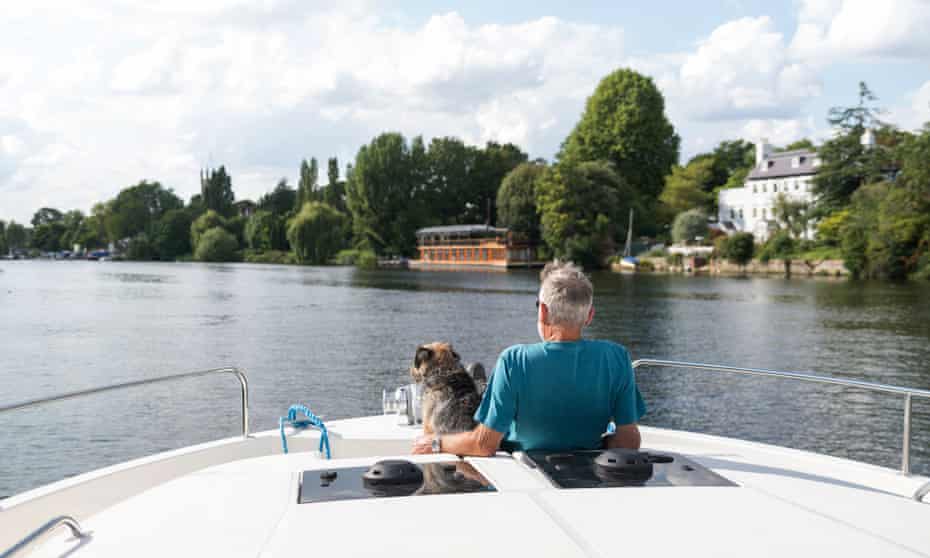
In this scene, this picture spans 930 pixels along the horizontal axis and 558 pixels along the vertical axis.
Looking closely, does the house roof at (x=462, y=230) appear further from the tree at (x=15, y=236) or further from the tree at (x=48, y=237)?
the tree at (x=15, y=236)

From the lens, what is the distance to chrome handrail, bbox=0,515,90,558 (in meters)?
1.81

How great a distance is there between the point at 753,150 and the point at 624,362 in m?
91.9

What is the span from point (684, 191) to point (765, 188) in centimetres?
764

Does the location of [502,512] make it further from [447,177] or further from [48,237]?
[48,237]

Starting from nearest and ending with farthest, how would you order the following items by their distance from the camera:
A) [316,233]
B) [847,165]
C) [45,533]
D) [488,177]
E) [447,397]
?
[45,533] < [447,397] < [847,165] < [316,233] < [488,177]

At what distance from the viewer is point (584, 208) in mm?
68688

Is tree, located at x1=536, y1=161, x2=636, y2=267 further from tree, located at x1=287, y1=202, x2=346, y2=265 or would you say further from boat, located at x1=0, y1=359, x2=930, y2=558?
boat, located at x1=0, y1=359, x2=930, y2=558

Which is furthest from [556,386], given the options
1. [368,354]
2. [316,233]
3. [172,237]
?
[172,237]

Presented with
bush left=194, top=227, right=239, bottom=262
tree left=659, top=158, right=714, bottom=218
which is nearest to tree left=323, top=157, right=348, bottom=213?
bush left=194, top=227, right=239, bottom=262

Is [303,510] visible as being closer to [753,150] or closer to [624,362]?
[624,362]

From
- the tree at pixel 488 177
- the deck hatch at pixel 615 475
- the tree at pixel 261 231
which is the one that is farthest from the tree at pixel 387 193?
the deck hatch at pixel 615 475

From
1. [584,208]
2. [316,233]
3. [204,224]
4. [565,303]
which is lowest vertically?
[565,303]

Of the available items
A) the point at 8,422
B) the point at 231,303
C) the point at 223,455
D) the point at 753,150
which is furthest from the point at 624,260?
the point at 223,455

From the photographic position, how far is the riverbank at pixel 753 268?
55.7 meters
